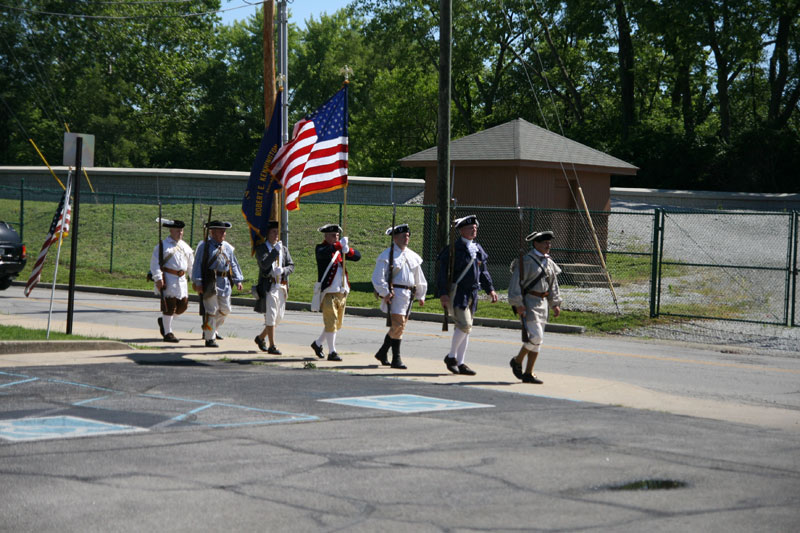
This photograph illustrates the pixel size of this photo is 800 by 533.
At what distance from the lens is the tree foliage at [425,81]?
4228 centimetres

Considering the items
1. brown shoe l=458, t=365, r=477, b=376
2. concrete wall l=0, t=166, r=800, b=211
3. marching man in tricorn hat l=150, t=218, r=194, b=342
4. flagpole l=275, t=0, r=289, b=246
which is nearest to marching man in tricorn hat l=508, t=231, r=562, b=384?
brown shoe l=458, t=365, r=477, b=376

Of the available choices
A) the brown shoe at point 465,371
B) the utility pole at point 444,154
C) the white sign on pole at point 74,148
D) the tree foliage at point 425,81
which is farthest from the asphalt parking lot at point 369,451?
the tree foliage at point 425,81

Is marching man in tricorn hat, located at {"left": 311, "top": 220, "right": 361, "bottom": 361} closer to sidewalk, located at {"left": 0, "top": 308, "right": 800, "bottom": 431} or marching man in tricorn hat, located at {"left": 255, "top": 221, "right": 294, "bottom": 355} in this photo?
sidewalk, located at {"left": 0, "top": 308, "right": 800, "bottom": 431}

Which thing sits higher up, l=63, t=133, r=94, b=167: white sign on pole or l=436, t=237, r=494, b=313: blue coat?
l=63, t=133, r=94, b=167: white sign on pole

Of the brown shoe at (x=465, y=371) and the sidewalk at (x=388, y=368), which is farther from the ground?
the brown shoe at (x=465, y=371)

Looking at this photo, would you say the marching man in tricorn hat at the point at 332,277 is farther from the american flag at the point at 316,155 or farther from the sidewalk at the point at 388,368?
the american flag at the point at 316,155

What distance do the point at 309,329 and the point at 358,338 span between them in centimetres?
154

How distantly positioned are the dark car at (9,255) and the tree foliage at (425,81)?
72.7 ft

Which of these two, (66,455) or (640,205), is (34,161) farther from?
(66,455)

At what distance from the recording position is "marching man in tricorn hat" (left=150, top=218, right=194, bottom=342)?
14.0 meters

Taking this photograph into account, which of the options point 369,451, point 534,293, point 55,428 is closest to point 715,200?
point 534,293

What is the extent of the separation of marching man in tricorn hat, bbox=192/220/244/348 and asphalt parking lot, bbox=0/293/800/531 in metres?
1.58

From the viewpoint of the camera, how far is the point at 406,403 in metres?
9.30

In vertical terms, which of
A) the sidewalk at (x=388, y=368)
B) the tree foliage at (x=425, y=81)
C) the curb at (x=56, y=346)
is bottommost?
the sidewalk at (x=388, y=368)
